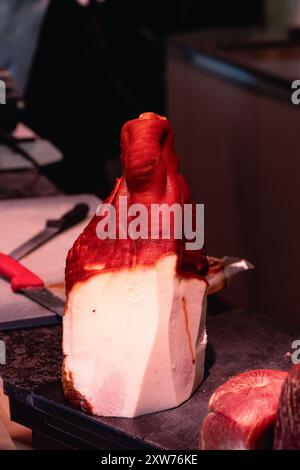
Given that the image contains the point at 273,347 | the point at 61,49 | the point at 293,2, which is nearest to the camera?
the point at 273,347

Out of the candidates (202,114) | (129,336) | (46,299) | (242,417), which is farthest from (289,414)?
(202,114)

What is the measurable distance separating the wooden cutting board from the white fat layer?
1.09 ft

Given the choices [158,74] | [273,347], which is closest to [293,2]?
[158,74]

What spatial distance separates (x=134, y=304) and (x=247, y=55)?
2.87 meters

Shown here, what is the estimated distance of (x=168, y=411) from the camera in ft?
3.87

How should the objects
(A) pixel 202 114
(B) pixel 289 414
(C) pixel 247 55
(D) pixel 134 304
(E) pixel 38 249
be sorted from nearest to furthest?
(B) pixel 289 414, (D) pixel 134 304, (E) pixel 38 249, (C) pixel 247 55, (A) pixel 202 114

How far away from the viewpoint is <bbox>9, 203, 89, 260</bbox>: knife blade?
178cm

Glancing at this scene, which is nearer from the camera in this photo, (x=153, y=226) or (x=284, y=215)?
(x=153, y=226)

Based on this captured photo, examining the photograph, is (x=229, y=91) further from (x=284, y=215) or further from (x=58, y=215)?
(x=58, y=215)

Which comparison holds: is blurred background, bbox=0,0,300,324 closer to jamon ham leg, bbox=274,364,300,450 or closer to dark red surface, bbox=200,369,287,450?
dark red surface, bbox=200,369,287,450

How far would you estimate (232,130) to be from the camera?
379 centimetres

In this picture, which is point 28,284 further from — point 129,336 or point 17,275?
point 129,336

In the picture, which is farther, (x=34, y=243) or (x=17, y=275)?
(x=34, y=243)

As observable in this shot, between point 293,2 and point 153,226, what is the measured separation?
12.7 feet
